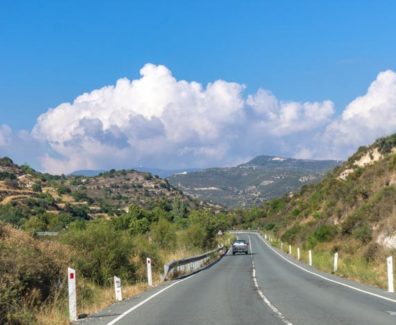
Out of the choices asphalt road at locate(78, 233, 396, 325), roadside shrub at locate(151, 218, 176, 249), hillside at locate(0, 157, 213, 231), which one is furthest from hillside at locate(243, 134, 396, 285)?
hillside at locate(0, 157, 213, 231)

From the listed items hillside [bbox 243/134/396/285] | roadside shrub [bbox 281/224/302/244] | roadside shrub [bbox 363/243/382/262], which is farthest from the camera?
roadside shrub [bbox 281/224/302/244]

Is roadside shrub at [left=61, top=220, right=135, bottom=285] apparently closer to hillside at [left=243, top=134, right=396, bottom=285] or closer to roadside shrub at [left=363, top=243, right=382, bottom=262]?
hillside at [left=243, top=134, right=396, bottom=285]

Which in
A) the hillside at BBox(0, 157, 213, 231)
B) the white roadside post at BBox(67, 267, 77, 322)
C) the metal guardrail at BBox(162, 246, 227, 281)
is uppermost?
the hillside at BBox(0, 157, 213, 231)

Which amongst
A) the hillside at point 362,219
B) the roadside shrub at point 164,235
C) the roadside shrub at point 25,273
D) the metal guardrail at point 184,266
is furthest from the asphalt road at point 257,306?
the roadside shrub at point 164,235

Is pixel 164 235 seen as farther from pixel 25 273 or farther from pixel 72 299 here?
pixel 72 299

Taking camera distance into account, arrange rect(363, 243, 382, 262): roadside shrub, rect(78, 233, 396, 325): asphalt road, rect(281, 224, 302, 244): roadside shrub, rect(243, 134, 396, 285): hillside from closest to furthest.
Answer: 1. rect(78, 233, 396, 325): asphalt road
2. rect(363, 243, 382, 262): roadside shrub
3. rect(243, 134, 396, 285): hillside
4. rect(281, 224, 302, 244): roadside shrub

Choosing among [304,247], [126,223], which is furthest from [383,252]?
[126,223]

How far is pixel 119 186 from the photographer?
156375 mm

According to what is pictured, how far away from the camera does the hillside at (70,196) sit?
233 feet

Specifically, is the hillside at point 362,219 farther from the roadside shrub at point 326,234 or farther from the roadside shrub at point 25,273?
the roadside shrub at point 25,273

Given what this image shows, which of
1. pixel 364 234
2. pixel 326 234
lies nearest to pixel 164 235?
pixel 326 234

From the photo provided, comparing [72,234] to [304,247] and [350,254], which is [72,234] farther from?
[304,247]

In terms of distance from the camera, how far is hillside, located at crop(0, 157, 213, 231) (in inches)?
2795

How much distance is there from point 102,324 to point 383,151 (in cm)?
6342
